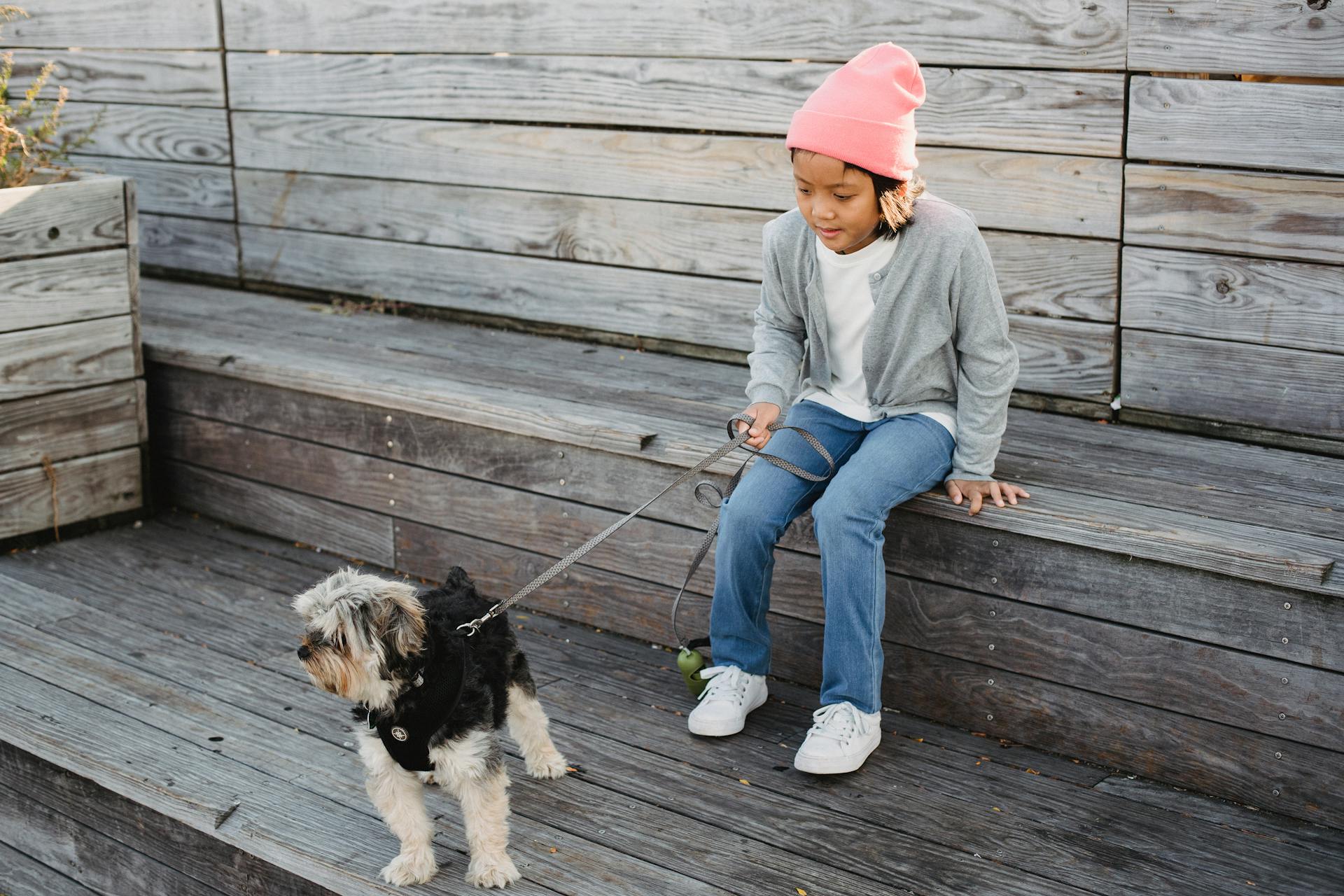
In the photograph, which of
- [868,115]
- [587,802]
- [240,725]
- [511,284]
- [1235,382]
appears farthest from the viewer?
[511,284]

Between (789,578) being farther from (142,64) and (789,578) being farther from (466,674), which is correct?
(142,64)

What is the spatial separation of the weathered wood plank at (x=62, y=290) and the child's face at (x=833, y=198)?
8.56ft

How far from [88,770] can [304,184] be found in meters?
2.82

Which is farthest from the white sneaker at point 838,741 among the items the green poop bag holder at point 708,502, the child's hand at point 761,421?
the child's hand at point 761,421

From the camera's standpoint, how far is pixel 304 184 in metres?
5.20

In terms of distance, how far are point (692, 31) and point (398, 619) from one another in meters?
2.47

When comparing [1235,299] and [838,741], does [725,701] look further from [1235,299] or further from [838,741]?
[1235,299]

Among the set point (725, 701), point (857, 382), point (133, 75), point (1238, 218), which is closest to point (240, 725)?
point (725, 701)

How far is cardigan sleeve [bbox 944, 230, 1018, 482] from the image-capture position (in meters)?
2.93

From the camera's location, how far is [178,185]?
5.59 m

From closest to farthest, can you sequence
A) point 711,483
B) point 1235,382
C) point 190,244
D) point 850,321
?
point 850,321 → point 711,483 → point 1235,382 → point 190,244

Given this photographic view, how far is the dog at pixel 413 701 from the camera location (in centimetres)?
232

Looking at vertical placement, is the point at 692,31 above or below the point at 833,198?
above

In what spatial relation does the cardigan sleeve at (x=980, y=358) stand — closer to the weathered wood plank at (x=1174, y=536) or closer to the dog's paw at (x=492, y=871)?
the weathered wood plank at (x=1174, y=536)
